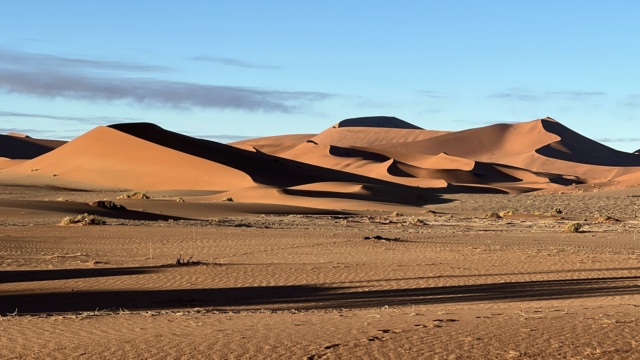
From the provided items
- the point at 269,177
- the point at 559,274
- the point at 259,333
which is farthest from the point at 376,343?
the point at 269,177

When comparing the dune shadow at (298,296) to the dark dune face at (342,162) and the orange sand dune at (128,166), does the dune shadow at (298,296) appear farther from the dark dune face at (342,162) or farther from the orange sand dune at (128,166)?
the orange sand dune at (128,166)

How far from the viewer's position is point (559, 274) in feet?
57.6

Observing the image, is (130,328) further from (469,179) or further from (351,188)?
(469,179)

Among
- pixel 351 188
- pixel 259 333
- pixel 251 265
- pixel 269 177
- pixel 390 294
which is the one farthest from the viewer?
pixel 269 177

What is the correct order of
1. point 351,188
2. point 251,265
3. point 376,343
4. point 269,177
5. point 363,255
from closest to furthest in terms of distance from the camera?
point 376,343
point 251,265
point 363,255
point 351,188
point 269,177

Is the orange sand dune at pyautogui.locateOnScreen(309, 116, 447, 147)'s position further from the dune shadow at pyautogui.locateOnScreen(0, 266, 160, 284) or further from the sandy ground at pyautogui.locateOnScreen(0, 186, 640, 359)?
the dune shadow at pyautogui.locateOnScreen(0, 266, 160, 284)

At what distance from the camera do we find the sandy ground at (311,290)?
8781 mm

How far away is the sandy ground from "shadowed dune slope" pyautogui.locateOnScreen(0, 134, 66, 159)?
356ft

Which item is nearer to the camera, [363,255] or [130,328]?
[130,328]

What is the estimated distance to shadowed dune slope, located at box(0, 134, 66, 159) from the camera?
5389 inches

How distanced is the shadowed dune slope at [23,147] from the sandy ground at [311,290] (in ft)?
356

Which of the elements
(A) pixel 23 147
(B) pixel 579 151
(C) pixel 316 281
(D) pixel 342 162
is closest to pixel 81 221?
(C) pixel 316 281

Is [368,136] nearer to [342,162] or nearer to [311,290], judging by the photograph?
[342,162]

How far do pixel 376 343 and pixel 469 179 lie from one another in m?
103
